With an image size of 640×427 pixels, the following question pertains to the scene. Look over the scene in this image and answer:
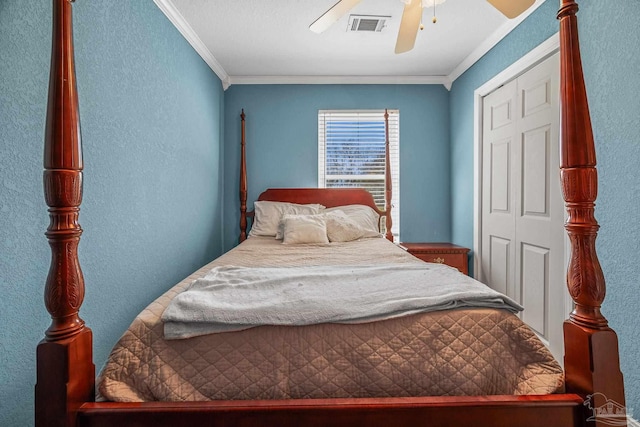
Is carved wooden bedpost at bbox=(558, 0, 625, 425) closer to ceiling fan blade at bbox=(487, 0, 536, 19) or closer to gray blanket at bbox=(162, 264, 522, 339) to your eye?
gray blanket at bbox=(162, 264, 522, 339)

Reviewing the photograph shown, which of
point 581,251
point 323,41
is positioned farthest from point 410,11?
point 581,251

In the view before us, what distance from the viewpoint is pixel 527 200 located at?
2531 mm

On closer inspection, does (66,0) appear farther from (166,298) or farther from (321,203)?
(321,203)

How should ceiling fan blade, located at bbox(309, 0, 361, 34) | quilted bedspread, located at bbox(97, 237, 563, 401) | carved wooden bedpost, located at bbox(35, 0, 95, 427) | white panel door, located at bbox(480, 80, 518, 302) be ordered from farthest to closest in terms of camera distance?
white panel door, located at bbox(480, 80, 518, 302) < ceiling fan blade, located at bbox(309, 0, 361, 34) < quilted bedspread, located at bbox(97, 237, 563, 401) < carved wooden bedpost, located at bbox(35, 0, 95, 427)

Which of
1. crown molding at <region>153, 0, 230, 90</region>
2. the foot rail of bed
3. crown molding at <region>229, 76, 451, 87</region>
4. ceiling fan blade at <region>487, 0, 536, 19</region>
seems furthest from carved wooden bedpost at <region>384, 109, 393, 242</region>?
the foot rail of bed

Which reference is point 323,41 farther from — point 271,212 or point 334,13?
point 271,212

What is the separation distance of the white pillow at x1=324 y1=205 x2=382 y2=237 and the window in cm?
40

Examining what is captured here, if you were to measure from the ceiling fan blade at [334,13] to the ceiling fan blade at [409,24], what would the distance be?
0.28m

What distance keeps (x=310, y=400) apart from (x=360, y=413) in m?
0.14

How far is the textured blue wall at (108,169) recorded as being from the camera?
3.85ft

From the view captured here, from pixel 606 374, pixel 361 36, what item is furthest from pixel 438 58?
pixel 606 374

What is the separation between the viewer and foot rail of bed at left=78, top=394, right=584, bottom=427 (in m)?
0.89

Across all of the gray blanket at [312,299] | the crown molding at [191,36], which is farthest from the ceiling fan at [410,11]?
the gray blanket at [312,299]

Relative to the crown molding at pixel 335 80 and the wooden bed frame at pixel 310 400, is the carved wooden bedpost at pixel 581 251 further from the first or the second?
the crown molding at pixel 335 80
